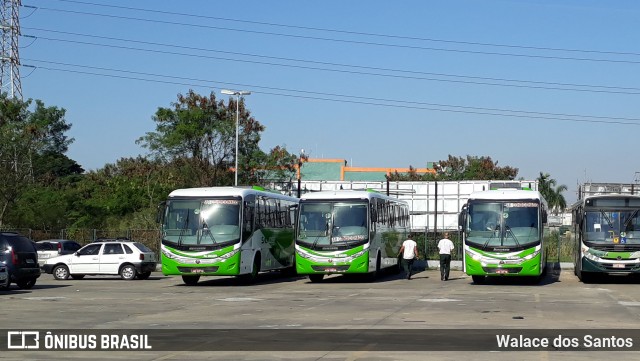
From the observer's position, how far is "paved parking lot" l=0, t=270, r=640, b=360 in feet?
46.9

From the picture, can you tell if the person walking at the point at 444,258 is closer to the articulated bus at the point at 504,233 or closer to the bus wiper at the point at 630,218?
the articulated bus at the point at 504,233

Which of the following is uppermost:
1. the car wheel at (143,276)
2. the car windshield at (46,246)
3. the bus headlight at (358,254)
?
the bus headlight at (358,254)

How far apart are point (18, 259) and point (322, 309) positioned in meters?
11.8

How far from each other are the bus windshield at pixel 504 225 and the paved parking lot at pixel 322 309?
1534 millimetres

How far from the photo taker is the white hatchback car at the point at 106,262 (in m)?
37.5

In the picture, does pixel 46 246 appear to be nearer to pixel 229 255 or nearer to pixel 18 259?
pixel 18 259

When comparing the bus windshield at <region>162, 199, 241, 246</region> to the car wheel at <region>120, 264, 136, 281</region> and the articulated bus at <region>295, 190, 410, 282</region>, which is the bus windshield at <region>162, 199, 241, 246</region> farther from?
the car wheel at <region>120, 264, 136, 281</region>

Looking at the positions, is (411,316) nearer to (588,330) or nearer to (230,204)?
(588,330)

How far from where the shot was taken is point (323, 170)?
98062 mm

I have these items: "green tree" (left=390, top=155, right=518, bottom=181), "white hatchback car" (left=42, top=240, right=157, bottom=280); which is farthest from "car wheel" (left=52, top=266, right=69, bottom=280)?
"green tree" (left=390, top=155, right=518, bottom=181)

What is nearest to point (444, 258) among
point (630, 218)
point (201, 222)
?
point (630, 218)

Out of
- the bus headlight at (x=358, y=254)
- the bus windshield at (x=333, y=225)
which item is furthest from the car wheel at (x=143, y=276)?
the bus headlight at (x=358, y=254)

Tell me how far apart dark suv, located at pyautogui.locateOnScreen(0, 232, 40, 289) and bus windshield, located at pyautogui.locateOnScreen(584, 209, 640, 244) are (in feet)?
60.0

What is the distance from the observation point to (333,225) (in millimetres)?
33812
